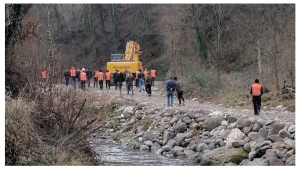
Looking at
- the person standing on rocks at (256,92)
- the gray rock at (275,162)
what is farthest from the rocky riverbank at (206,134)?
the person standing on rocks at (256,92)

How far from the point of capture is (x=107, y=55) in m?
56.7

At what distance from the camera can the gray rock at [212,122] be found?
18.5 m

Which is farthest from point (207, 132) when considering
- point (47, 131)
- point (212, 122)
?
point (47, 131)

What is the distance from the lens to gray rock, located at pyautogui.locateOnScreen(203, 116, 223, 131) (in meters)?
18.5

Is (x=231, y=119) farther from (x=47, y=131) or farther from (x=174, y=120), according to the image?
(x=47, y=131)

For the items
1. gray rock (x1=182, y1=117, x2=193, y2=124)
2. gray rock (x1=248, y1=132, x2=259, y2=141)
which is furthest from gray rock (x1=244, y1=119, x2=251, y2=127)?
gray rock (x1=182, y1=117, x2=193, y2=124)

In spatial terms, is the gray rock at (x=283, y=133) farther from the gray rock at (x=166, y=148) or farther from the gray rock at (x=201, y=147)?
the gray rock at (x=166, y=148)

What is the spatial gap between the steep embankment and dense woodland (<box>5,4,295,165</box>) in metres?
1.85

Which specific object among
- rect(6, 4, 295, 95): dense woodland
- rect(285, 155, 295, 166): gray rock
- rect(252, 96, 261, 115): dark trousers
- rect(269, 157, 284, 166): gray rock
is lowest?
rect(269, 157, 284, 166): gray rock

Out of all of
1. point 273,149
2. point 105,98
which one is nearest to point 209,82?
point 105,98

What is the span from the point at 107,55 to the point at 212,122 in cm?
3908

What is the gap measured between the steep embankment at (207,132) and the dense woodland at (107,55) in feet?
6.08

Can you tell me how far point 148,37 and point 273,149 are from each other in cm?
4201

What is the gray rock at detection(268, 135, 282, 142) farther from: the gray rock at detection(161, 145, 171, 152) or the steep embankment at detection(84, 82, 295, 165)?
the gray rock at detection(161, 145, 171, 152)
